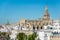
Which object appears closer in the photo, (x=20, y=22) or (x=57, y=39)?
(x=57, y=39)

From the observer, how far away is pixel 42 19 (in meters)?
81.6

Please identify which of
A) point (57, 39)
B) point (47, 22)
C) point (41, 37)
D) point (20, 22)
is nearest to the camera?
point (57, 39)

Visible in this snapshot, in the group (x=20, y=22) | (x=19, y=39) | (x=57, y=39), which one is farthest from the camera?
(x=20, y=22)

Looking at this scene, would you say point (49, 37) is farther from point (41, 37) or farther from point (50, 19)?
point (50, 19)

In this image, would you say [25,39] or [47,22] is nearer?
[25,39]

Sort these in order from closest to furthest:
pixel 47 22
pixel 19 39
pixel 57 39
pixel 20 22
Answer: pixel 19 39
pixel 57 39
pixel 47 22
pixel 20 22

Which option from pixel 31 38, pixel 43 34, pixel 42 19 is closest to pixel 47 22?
pixel 42 19

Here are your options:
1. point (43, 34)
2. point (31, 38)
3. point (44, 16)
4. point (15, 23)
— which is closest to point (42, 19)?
point (44, 16)

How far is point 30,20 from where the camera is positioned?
83250mm

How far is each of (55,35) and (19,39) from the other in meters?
11.9

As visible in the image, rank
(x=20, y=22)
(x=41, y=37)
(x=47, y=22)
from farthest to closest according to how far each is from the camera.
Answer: (x=20, y=22) < (x=47, y=22) < (x=41, y=37)

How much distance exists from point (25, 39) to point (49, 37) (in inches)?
422

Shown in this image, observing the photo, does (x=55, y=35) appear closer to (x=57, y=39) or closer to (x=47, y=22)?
(x=57, y=39)

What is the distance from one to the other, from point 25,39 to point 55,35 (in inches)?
449
